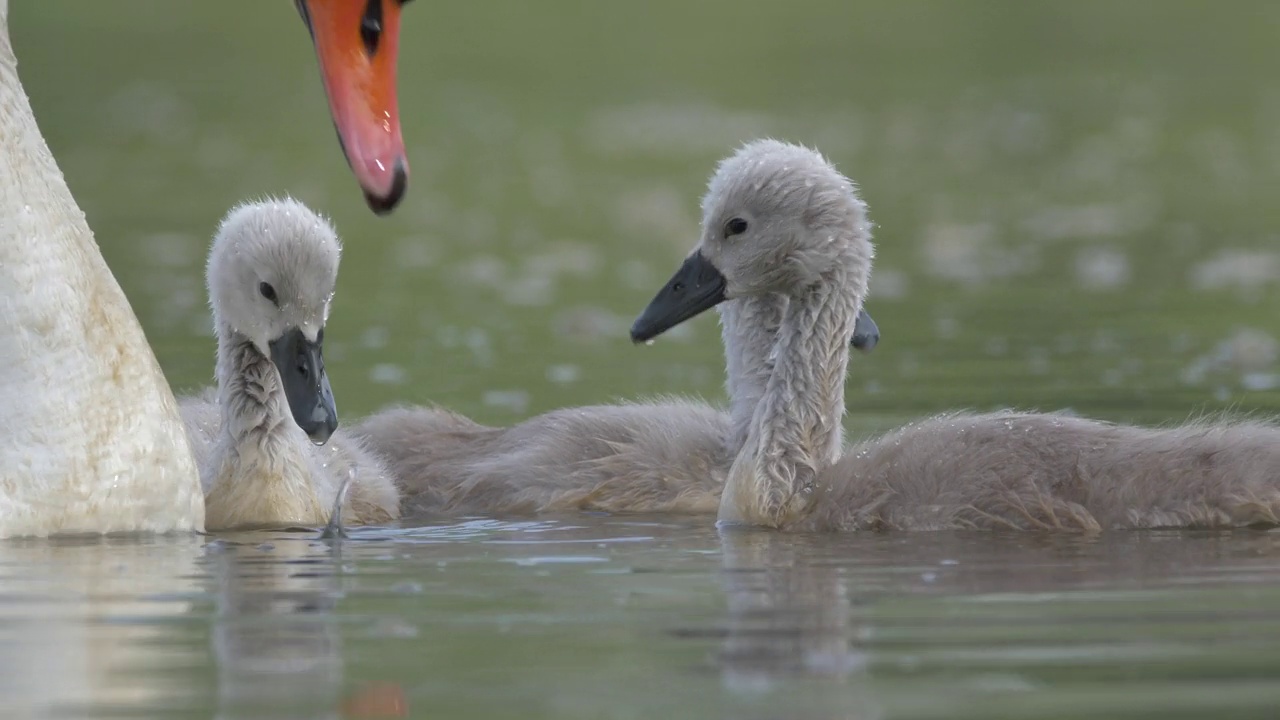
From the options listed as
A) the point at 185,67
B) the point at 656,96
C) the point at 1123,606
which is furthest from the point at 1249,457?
the point at 185,67

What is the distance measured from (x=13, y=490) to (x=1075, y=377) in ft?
18.2

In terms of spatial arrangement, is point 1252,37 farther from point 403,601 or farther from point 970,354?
point 403,601

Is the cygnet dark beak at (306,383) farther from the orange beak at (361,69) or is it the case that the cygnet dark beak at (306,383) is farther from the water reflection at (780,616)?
the water reflection at (780,616)

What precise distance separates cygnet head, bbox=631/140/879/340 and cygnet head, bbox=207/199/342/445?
1206 mm

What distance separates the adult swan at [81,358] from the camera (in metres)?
7.19

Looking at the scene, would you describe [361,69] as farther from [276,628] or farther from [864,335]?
[864,335]

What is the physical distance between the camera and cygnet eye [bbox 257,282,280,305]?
8.44m

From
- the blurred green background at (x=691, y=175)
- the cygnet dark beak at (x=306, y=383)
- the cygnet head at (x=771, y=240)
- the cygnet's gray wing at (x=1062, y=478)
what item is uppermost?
the blurred green background at (x=691, y=175)

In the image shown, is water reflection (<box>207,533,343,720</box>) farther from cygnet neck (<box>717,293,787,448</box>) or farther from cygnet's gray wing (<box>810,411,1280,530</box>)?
cygnet neck (<box>717,293,787,448</box>)

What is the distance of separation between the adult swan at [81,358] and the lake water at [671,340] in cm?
19

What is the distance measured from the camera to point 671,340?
1411cm

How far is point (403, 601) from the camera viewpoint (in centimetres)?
658

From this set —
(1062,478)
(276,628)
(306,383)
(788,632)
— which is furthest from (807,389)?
(276,628)

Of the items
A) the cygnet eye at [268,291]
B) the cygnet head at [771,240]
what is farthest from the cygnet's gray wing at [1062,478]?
the cygnet eye at [268,291]
